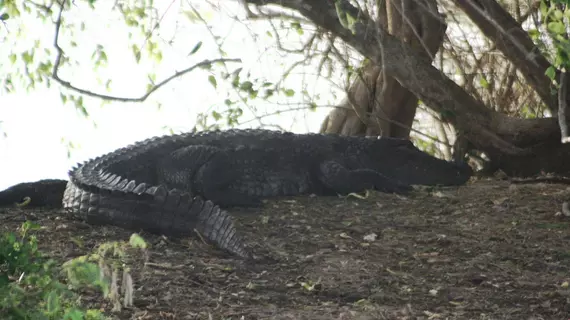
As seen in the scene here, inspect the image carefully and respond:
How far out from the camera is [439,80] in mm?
5648

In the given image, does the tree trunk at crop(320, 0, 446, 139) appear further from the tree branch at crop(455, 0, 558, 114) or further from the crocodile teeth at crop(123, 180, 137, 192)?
the crocodile teeth at crop(123, 180, 137, 192)

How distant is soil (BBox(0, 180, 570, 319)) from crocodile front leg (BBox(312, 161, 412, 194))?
44cm

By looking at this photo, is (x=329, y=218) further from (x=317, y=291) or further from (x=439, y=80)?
(x=439, y=80)

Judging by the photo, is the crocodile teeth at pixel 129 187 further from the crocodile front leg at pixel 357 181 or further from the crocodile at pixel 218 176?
the crocodile front leg at pixel 357 181

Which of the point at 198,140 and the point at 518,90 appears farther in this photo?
the point at 518,90

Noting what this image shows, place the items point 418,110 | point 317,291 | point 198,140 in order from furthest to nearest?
point 418,110, point 198,140, point 317,291

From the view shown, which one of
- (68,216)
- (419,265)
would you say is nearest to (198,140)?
(68,216)

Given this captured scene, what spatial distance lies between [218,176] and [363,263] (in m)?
1.95

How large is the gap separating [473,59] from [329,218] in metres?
3.04

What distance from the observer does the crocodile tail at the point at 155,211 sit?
366cm

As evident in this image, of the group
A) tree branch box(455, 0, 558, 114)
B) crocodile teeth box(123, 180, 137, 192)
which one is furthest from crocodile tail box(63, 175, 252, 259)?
tree branch box(455, 0, 558, 114)

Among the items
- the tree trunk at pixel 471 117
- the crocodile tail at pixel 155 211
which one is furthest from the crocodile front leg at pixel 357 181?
the crocodile tail at pixel 155 211

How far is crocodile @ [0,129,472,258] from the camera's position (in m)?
3.89

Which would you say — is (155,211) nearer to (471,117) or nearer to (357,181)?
(357,181)
